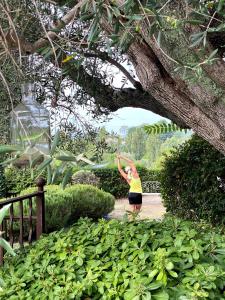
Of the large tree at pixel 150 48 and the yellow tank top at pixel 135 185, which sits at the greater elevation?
the large tree at pixel 150 48

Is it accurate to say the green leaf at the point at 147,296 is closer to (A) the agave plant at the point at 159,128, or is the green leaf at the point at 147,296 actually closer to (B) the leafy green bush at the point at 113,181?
(A) the agave plant at the point at 159,128

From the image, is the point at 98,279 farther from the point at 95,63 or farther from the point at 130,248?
the point at 95,63

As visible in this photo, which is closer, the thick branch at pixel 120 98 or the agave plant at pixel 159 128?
the thick branch at pixel 120 98

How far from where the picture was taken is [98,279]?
2.38 metres

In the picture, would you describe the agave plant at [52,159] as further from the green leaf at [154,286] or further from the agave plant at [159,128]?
the agave plant at [159,128]

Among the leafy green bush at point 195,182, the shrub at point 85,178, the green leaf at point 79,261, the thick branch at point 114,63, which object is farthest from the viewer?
the shrub at point 85,178

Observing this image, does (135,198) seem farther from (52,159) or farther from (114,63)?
(52,159)

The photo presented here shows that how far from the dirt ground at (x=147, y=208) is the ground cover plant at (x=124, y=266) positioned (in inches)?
313

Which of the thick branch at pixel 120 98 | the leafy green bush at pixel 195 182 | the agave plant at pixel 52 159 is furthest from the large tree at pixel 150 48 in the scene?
the leafy green bush at pixel 195 182

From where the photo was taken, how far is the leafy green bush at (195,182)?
606 centimetres

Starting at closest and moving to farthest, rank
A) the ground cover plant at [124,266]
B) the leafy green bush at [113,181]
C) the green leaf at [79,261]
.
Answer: the ground cover plant at [124,266] < the green leaf at [79,261] < the leafy green bush at [113,181]

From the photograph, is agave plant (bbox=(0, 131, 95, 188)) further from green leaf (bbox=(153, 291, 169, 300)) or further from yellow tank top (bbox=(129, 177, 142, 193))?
yellow tank top (bbox=(129, 177, 142, 193))

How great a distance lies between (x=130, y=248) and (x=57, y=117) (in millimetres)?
2274

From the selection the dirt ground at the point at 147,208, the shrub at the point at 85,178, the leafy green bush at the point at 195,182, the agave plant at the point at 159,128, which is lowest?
the dirt ground at the point at 147,208
